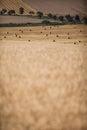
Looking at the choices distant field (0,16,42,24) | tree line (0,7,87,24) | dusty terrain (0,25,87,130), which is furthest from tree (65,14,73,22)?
Answer: dusty terrain (0,25,87,130)

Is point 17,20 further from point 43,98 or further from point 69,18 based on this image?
point 43,98

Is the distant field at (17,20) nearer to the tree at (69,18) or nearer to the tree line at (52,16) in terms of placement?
the tree line at (52,16)

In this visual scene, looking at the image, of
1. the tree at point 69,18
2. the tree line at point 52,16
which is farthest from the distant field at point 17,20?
the tree at point 69,18

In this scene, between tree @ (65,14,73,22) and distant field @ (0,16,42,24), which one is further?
distant field @ (0,16,42,24)

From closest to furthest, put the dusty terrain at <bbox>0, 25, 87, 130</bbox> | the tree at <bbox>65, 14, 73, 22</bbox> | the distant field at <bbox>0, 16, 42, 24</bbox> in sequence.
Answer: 1. the dusty terrain at <bbox>0, 25, 87, 130</bbox>
2. the tree at <bbox>65, 14, 73, 22</bbox>
3. the distant field at <bbox>0, 16, 42, 24</bbox>

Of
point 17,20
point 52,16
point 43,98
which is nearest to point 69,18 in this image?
point 52,16

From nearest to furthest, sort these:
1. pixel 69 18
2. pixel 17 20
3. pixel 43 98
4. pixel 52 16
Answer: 1. pixel 43 98
2. pixel 69 18
3. pixel 17 20
4. pixel 52 16

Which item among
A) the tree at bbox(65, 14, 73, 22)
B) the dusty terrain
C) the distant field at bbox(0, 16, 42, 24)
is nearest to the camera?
the dusty terrain

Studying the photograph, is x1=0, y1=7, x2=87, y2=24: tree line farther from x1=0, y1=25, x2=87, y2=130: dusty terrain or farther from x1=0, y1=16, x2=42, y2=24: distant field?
x1=0, y1=25, x2=87, y2=130: dusty terrain

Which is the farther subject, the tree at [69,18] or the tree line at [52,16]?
the tree at [69,18]

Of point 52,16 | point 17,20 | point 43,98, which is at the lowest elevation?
point 43,98

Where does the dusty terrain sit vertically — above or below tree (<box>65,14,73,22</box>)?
below

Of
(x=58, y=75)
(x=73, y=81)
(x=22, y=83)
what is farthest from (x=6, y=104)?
(x=58, y=75)

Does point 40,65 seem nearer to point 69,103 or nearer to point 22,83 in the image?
point 22,83
